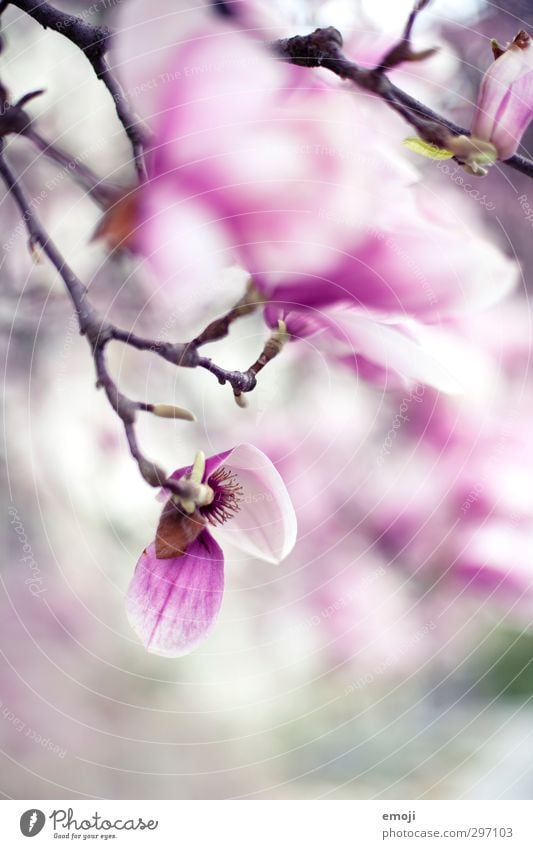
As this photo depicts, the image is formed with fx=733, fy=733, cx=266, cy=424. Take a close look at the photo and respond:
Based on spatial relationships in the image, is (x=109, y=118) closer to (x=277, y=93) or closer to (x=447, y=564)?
(x=277, y=93)

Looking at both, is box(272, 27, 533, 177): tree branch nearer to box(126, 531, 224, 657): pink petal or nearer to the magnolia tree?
the magnolia tree

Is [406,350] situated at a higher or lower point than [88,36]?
lower

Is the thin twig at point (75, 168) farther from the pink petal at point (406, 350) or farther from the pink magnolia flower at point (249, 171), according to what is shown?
the pink petal at point (406, 350)

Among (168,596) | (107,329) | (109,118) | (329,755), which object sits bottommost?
(329,755)

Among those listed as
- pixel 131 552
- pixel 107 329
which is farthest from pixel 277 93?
pixel 131 552

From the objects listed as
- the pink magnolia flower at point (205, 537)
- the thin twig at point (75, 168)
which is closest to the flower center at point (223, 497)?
the pink magnolia flower at point (205, 537)

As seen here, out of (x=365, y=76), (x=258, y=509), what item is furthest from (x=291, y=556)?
(x=365, y=76)

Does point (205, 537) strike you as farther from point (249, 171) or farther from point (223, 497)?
point (249, 171)
